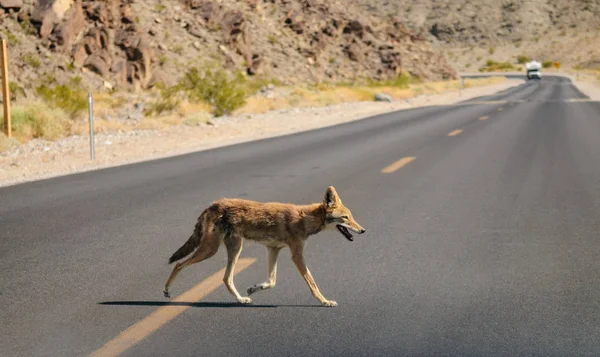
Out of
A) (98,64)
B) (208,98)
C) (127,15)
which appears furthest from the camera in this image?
(127,15)

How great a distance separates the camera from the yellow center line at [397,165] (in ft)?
49.2

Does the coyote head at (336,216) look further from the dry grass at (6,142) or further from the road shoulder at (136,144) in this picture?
the dry grass at (6,142)

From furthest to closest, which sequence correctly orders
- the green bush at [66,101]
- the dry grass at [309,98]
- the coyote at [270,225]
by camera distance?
the dry grass at [309,98] < the green bush at [66,101] < the coyote at [270,225]

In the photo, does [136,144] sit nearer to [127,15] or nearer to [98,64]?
[98,64]

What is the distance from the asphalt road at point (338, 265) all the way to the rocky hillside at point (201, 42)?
28.1 metres

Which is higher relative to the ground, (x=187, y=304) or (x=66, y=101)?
(x=187, y=304)

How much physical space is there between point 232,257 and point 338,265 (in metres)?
1.77

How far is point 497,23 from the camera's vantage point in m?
171

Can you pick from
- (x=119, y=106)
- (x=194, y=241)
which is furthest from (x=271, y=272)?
(x=119, y=106)

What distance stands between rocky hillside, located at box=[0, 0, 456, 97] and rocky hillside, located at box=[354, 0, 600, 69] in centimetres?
8101

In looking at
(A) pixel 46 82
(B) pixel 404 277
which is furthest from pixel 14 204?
(A) pixel 46 82

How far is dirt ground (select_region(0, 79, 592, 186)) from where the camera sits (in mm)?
16719

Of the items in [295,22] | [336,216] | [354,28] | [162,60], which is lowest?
[162,60]

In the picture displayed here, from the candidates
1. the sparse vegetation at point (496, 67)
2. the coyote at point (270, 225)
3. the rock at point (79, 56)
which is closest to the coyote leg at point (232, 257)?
the coyote at point (270, 225)
